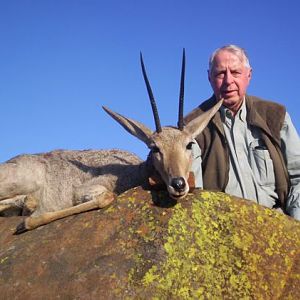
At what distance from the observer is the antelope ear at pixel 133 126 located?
7.73 meters

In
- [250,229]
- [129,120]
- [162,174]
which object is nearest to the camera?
[250,229]

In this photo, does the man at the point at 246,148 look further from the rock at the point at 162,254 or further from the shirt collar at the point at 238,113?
the rock at the point at 162,254

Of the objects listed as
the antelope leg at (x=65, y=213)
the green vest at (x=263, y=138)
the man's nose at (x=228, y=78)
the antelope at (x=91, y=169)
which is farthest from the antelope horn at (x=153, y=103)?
the antelope leg at (x=65, y=213)

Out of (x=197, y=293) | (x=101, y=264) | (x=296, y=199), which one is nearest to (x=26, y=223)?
(x=101, y=264)

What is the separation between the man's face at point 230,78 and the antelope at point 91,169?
0.38 m

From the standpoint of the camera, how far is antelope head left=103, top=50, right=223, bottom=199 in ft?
21.8

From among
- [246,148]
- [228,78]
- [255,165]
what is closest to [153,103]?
[228,78]

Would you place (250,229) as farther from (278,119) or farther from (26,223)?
(278,119)

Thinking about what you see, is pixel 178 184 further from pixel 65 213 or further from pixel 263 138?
pixel 263 138

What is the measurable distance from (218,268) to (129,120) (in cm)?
382

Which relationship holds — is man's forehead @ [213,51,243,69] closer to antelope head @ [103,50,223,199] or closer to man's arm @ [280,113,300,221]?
antelope head @ [103,50,223,199]

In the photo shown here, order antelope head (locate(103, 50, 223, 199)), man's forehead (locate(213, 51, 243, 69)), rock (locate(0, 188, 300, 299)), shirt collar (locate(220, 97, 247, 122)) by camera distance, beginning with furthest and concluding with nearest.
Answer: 1. man's forehead (locate(213, 51, 243, 69))
2. shirt collar (locate(220, 97, 247, 122))
3. antelope head (locate(103, 50, 223, 199))
4. rock (locate(0, 188, 300, 299))

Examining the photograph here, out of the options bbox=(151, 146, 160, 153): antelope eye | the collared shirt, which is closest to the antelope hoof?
bbox=(151, 146, 160, 153): antelope eye

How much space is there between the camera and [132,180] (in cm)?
809
